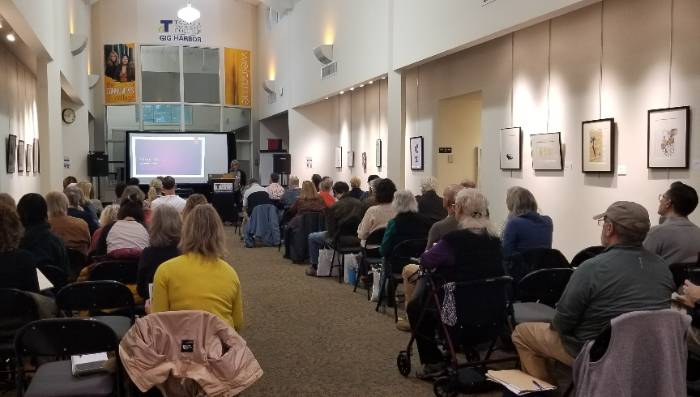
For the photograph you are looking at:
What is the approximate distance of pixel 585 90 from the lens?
7.02m

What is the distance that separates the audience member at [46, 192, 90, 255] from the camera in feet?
18.4

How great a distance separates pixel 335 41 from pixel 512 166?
21.4 ft

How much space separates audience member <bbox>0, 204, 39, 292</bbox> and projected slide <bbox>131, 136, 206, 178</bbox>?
48.9 feet

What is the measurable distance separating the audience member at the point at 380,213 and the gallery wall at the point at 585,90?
218 centimetres

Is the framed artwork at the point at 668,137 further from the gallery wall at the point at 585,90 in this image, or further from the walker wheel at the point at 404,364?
the walker wheel at the point at 404,364

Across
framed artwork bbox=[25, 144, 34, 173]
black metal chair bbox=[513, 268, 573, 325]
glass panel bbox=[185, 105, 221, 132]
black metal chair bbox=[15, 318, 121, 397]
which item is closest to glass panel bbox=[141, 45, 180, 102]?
glass panel bbox=[185, 105, 221, 132]

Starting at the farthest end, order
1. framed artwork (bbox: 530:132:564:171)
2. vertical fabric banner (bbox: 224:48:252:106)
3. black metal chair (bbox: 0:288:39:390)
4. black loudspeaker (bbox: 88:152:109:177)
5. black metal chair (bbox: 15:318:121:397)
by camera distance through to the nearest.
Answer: vertical fabric banner (bbox: 224:48:252:106) → black loudspeaker (bbox: 88:152:109:177) → framed artwork (bbox: 530:132:564:171) → black metal chair (bbox: 0:288:39:390) → black metal chair (bbox: 15:318:121:397)

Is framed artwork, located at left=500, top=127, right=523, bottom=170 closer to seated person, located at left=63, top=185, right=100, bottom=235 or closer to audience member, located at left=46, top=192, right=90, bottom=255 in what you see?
seated person, located at left=63, top=185, right=100, bottom=235

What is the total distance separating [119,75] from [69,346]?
60.5 feet

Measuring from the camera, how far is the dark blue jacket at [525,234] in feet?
16.5

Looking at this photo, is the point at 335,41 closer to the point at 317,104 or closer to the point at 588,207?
the point at 317,104

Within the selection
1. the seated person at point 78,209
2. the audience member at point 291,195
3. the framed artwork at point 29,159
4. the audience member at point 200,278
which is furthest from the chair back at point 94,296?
the framed artwork at point 29,159

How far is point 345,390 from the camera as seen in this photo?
4180 mm

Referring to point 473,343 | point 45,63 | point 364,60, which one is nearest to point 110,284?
point 473,343
